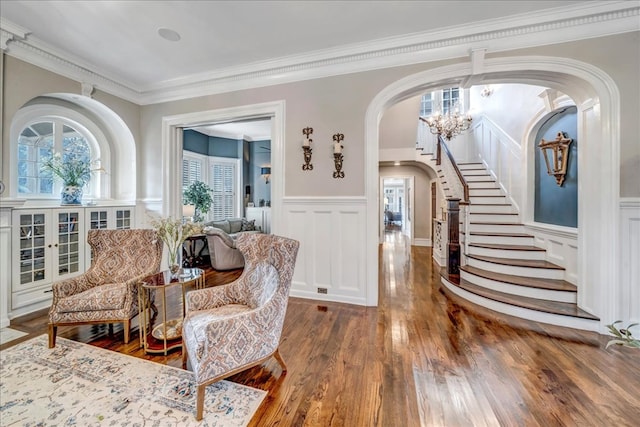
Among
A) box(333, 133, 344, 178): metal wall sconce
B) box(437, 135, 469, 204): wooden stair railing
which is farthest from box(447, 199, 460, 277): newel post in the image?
box(333, 133, 344, 178): metal wall sconce

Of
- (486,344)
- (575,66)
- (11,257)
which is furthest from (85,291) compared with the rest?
(575,66)

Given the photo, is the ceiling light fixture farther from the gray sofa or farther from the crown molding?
the gray sofa

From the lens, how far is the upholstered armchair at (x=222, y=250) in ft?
16.1

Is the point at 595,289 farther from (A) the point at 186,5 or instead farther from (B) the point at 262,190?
(B) the point at 262,190

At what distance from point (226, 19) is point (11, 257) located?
3.54 metres

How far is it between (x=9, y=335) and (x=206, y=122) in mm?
3307

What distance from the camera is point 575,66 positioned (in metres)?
2.76

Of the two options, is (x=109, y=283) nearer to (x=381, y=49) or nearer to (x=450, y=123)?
(x=381, y=49)

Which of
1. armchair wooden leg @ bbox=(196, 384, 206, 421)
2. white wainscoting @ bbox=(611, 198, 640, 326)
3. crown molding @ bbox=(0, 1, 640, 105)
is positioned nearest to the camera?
armchair wooden leg @ bbox=(196, 384, 206, 421)

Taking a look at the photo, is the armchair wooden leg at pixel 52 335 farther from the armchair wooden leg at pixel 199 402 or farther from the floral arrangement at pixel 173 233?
the armchair wooden leg at pixel 199 402

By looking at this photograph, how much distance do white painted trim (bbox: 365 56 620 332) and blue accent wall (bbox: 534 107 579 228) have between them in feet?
1.71

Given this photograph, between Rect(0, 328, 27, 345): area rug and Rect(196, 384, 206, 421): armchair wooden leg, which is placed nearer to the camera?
Rect(196, 384, 206, 421): armchair wooden leg

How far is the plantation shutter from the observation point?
7184mm

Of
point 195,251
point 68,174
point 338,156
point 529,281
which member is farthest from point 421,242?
point 68,174
